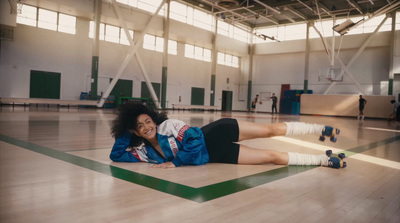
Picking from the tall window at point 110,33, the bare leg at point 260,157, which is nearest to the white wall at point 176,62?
the tall window at point 110,33

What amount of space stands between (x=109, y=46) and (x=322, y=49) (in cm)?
1777

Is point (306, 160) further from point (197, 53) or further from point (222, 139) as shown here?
point (197, 53)

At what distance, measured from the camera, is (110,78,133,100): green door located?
843 inches

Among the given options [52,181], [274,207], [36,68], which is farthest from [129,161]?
[36,68]

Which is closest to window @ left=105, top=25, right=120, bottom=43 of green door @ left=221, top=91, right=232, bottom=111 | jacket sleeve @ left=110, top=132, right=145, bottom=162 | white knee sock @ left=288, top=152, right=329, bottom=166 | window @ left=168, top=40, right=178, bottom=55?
window @ left=168, top=40, right=178, bottom=55

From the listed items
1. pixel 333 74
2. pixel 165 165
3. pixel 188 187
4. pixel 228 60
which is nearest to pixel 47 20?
pixel 228 60

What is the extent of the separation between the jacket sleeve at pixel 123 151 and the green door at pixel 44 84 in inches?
667

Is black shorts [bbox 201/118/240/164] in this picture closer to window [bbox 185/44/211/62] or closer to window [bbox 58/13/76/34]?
window [bbox 58/13/76/34]

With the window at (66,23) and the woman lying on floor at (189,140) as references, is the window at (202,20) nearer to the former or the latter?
the window at (66,23)

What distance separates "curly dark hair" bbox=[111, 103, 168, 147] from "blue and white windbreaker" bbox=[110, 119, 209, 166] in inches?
3.1

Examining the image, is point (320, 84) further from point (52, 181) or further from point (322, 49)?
point (52, 181)

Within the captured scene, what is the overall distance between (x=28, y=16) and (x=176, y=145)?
17.6 meters

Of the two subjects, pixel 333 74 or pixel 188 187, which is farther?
pixel 333 74

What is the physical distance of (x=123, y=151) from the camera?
337cm
